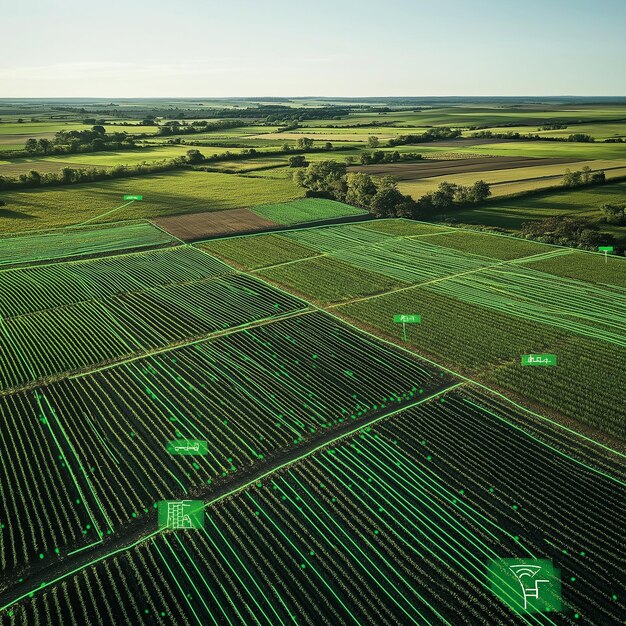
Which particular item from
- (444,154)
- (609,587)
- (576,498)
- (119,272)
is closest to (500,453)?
(576,498)

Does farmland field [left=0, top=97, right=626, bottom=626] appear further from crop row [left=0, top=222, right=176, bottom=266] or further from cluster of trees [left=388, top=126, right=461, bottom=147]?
cluster of trees [left=388, top=126, right=461, bottom=147]

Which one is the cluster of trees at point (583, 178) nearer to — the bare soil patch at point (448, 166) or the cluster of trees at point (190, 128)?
the bare soil patch at point (448, 166)

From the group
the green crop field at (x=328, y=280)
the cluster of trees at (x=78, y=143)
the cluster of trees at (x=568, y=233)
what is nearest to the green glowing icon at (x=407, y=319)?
the green crop field at (x=328, y=280)

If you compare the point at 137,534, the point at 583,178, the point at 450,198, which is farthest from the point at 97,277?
the point at 583,178

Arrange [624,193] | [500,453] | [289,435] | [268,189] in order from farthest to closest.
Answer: [268,189] → [624,193] → [289,435] → [500,453]

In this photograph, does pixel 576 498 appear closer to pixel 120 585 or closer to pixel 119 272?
pixel 120 585

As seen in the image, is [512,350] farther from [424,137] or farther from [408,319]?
[424,137]

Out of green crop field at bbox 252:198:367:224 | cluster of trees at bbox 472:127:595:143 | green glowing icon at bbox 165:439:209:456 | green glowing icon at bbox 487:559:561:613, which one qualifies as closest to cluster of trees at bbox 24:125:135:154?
green crop field at bbox 252:198:367:224
